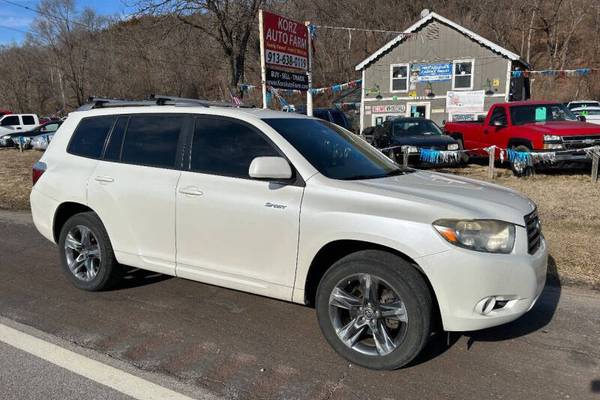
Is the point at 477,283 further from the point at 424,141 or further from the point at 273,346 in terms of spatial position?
the point at 424,141

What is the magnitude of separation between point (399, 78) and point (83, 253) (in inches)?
969

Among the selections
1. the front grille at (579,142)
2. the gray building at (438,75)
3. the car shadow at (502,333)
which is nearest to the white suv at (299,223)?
the car shadow at (502,333)

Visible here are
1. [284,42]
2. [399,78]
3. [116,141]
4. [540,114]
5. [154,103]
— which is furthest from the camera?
[399,78]

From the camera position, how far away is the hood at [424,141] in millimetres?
12484

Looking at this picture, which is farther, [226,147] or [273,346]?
[226,147]

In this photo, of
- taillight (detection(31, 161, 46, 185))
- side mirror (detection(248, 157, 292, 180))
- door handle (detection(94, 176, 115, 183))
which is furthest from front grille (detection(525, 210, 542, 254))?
taillight (detection(31, 161, 46, 185))

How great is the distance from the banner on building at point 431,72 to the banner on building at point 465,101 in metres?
0.97

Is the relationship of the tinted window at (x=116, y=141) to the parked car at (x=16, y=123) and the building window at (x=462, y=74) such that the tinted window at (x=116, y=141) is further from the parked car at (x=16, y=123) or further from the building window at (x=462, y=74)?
the parked car at (x=16, y=123)

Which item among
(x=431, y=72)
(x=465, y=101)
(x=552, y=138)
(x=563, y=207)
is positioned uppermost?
(x=431, y=72)

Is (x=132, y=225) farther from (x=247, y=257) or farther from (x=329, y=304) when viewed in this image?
(x=329, y=304)

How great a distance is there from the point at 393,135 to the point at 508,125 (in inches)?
119

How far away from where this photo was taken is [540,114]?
11.9m

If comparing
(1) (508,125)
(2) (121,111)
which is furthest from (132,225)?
(1) (508,125)

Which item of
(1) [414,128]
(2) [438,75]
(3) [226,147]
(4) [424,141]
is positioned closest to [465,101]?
(2) [438,75]
